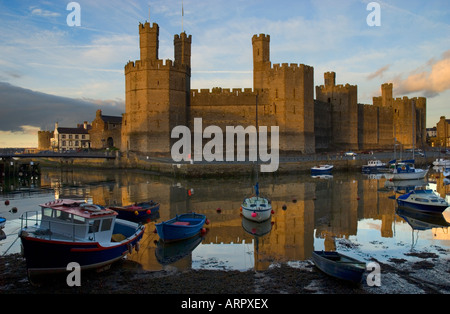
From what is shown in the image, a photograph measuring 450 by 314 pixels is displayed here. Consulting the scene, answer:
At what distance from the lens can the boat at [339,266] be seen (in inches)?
293

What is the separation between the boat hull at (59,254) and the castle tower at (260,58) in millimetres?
31443

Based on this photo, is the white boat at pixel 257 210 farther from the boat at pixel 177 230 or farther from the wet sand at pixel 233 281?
the wet sand at pixel 233 281

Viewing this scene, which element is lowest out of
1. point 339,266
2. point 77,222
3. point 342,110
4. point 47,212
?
point 339,266

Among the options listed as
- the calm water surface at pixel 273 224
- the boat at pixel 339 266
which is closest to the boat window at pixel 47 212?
the calm water surface at pixel 273 224

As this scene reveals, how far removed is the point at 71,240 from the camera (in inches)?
330

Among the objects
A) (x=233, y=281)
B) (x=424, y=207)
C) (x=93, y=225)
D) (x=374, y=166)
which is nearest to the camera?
(x=233, y=281)

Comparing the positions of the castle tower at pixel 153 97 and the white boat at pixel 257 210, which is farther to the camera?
the castle tower at pixel 153 97

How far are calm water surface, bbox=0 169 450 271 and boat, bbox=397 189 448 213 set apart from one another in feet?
1.60

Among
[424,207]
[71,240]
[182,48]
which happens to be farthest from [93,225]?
[182,48]

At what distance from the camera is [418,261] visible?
A: 30.1ft

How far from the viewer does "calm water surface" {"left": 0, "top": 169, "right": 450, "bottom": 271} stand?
985 cm

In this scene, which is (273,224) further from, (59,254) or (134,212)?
(59,254)

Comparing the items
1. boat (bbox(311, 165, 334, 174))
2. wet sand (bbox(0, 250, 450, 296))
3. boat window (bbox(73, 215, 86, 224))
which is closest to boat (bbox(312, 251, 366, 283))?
wet sand (bbox(0, 250, 450, 296))

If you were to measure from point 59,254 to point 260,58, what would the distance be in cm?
3326
